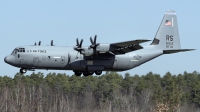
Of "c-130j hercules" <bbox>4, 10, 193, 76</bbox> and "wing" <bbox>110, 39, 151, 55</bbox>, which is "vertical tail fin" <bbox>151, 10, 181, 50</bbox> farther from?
"wing" <bbox>110, 39, 151, 55</bbox>

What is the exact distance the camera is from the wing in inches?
1729

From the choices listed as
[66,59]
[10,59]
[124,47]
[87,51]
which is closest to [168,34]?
[124,47]

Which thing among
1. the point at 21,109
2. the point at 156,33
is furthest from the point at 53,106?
the point at 156,33

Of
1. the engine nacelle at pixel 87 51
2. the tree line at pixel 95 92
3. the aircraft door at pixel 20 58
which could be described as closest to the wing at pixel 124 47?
the engine nacelle at pixel 87 51

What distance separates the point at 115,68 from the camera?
46.7 meters

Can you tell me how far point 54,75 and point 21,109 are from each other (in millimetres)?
20590

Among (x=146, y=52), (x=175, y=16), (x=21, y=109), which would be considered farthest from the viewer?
(x=21, y=109)

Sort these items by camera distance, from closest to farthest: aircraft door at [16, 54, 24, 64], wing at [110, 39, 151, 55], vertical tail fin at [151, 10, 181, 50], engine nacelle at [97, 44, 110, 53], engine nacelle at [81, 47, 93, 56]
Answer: wing at [110, 39, 151, 55]
aircraft door at [16, 54, 24, 64]
engine nacelle at [97, 44, 110, 53]
engine nacelle at [81, 47, 93, 56]
vertical tail fin at [151, 10, 181, 50]

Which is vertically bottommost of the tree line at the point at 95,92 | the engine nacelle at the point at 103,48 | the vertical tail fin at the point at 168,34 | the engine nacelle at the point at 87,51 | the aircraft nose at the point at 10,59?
the tree line at the point at 95,92

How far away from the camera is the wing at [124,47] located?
4391cm

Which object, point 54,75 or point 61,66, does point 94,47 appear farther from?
point 54,75

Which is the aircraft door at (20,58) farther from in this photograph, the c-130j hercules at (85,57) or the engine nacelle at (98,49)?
the engine nacelle at (98,49)

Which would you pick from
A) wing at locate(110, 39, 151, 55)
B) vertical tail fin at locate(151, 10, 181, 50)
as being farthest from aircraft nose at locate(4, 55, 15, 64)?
vertical tail fin at locate(151, 10, 181, 50)

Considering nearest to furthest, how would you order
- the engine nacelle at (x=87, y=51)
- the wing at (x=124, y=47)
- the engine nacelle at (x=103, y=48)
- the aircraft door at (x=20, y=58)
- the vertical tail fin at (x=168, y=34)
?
the wing at (x=124, y=47), the aircraft door at (x=20, y=58), the engine nacelle at (x=103, y=48), the engine nacelle at (x=87, y=51), the vertical tail fin at (x=168, y=34)
